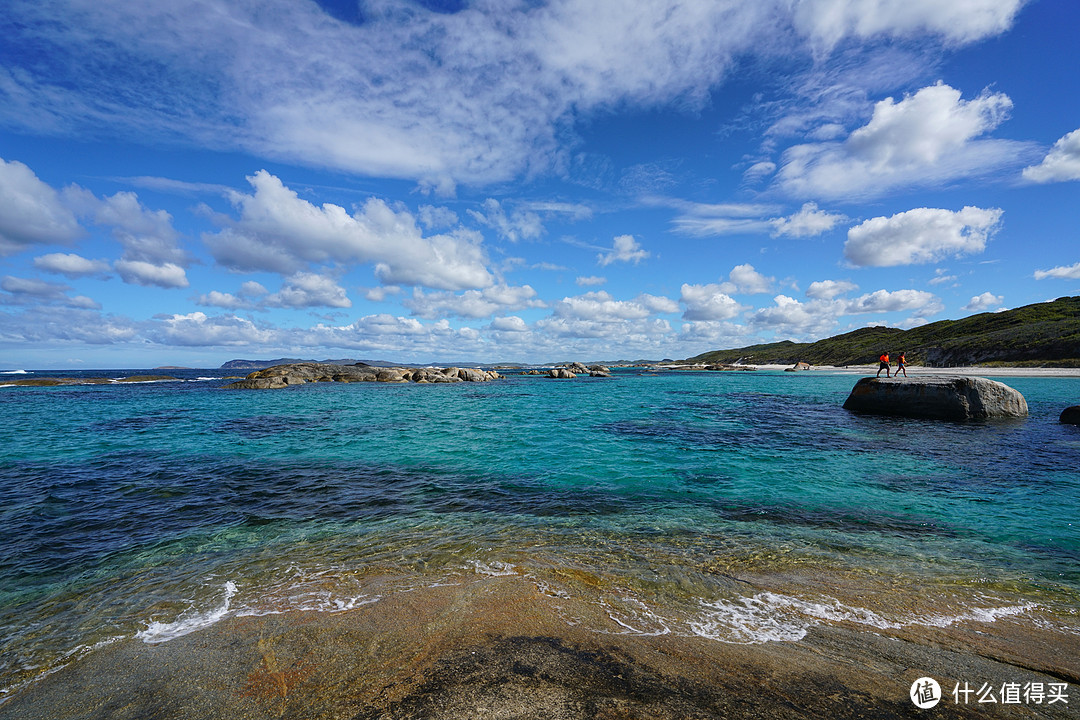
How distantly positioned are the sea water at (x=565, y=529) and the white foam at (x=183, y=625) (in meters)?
0.03

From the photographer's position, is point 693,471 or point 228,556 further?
point 693,471

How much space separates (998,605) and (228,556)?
11700 mm

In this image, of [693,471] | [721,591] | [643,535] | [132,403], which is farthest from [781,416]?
[132,403]

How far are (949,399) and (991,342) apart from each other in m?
78.0

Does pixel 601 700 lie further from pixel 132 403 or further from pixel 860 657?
pixel 132 403

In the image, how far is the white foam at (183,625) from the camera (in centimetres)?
511

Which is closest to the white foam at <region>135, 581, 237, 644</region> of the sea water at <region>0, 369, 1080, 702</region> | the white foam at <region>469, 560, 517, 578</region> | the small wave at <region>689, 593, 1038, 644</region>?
the sea water at <region>0, 369, 1080, 702</region>

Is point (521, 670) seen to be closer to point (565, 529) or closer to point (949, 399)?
point (565, 529)

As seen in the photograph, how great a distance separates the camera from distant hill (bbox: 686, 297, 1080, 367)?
64.7 m

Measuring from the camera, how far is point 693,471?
13078 millimetres

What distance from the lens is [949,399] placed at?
2067cm

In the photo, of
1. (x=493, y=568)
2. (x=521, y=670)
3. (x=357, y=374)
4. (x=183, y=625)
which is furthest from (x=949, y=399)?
(x=357, y=374)

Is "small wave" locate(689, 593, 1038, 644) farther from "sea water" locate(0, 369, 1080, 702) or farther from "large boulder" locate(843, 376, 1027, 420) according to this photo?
"large boulder" locate(843, 376, 1027, 420)

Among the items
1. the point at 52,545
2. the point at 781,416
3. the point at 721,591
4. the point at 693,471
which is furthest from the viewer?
the point at 781,416
